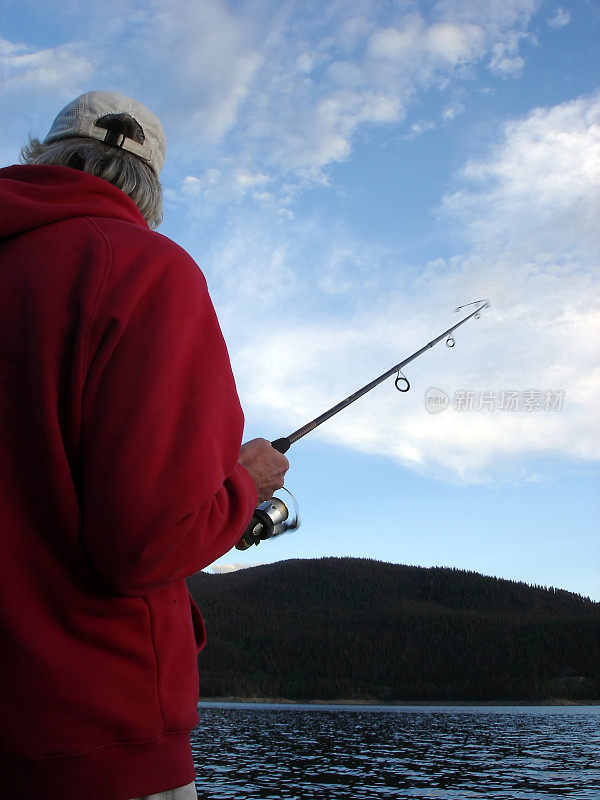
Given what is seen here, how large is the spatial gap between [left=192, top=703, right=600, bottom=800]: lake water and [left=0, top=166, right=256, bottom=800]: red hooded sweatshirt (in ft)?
130

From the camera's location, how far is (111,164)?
5.95ft

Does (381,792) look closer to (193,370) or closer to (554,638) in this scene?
(193,370)

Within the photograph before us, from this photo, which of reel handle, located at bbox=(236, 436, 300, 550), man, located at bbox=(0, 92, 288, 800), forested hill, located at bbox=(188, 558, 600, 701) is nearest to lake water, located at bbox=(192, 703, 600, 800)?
reel handle, located at bbox=(236, 436, 300, 550)

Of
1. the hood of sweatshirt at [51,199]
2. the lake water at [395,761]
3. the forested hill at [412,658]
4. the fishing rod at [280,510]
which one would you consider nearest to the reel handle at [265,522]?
the fishing rod at [280,510]

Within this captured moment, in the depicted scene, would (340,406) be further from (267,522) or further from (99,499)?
(99,499)

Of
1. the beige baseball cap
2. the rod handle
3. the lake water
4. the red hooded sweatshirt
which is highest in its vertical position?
the beige baseball cap

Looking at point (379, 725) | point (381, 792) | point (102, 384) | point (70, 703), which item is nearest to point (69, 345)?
point (102, 384)

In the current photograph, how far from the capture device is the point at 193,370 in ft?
4.36

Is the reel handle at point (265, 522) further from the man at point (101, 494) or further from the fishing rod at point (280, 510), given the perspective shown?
the man at point (101, 494)

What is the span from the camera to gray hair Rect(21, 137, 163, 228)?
1.81m

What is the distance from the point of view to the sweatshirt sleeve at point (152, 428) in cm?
120

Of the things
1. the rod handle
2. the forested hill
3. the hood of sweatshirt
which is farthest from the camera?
the forested hill

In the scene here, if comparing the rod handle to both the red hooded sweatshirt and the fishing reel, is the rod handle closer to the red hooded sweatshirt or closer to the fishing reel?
the fishing reel

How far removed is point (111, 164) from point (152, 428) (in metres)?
0.90
